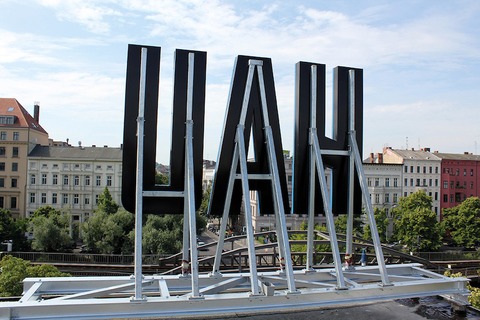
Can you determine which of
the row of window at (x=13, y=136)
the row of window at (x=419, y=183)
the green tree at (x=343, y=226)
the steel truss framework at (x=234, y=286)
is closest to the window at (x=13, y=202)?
the row of window at (x=13, y=136)

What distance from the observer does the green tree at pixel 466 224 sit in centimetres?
6619

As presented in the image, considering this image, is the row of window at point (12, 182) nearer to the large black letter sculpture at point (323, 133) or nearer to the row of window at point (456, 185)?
the large black letter sculpture at point (323, 133)

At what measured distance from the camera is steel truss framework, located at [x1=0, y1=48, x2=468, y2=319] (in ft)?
30.0

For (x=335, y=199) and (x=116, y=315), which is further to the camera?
(x=335, y=199)

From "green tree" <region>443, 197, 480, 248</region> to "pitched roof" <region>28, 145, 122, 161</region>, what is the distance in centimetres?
5429

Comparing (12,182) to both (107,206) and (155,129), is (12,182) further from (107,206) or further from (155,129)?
(155,129)

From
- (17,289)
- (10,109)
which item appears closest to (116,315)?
(17,289)

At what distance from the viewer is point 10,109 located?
242 feet

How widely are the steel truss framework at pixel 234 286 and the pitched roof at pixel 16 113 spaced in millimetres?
68722

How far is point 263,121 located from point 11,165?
70.6 meters

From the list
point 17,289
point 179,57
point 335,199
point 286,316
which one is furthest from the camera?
point 17,289

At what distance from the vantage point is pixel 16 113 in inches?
2899

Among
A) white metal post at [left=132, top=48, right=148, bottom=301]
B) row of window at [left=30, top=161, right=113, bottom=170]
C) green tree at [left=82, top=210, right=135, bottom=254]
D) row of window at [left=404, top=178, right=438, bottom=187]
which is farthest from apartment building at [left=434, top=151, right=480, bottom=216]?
white metal post at [left=132, top=48, right=148, bottom=301]

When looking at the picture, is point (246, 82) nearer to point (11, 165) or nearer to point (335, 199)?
point (335, 199)
